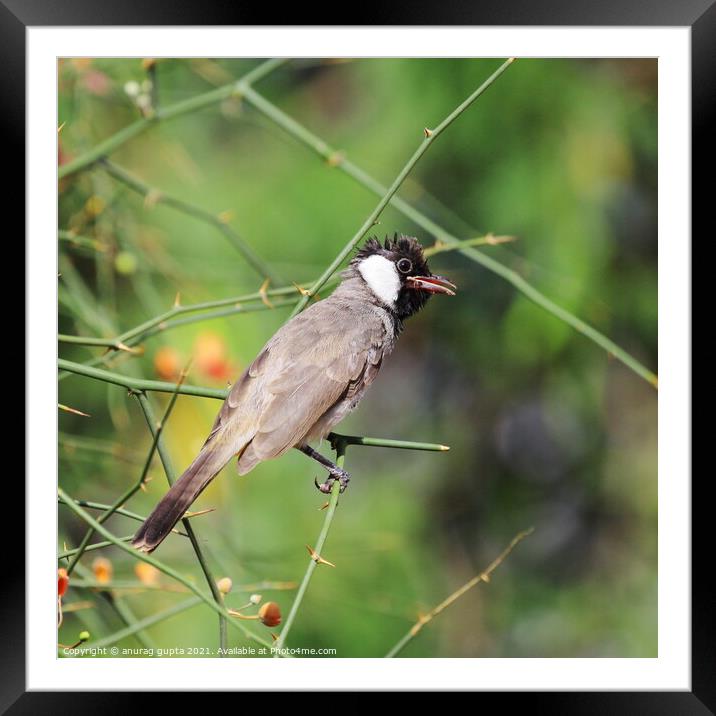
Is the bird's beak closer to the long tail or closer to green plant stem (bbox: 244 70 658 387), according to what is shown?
green plant stem (bbox: 244 70 658 387)

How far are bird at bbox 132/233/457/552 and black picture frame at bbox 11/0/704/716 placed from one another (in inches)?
20.2

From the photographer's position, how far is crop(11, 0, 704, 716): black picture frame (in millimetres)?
2518

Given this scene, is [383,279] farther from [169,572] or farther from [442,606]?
[169,572]

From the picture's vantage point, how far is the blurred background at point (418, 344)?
3.03 metres

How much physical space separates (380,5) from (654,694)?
207 centimetres

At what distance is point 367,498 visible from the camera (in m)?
3.64

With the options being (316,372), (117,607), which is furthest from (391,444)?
(117,607)

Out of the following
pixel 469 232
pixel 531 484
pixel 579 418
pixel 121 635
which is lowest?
pixel 121 635

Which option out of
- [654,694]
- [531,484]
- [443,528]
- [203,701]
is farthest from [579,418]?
[203,701]

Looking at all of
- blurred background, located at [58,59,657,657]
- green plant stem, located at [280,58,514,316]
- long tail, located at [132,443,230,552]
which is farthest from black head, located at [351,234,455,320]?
long tail, located at [132,443,230,552]

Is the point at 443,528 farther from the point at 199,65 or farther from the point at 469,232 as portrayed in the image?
the point at 199,65

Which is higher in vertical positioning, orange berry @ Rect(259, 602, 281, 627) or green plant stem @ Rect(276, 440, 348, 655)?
green plant stem @ Rect(276, 440, 348, 655)

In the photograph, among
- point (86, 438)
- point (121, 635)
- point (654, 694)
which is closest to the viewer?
point (121, 635)

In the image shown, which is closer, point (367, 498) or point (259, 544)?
point (259, 544)
